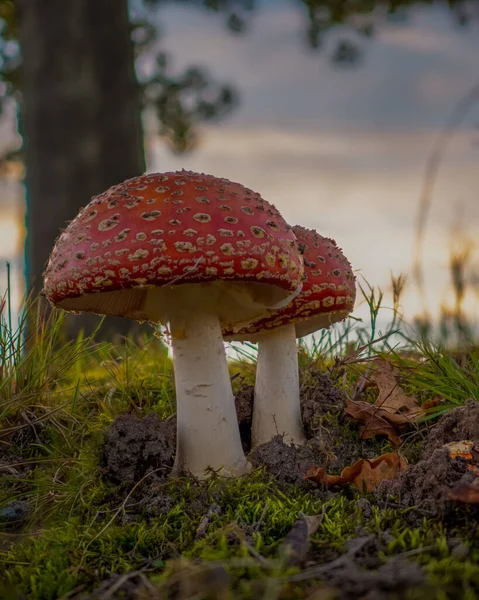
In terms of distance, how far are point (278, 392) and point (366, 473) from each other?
0.64 meters

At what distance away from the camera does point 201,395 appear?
2.47m

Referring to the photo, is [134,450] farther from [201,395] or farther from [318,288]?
[318,288]

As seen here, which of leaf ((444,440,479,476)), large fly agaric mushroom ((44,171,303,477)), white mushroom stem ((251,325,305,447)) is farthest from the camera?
white mushroom stem ((251,325,305,447))

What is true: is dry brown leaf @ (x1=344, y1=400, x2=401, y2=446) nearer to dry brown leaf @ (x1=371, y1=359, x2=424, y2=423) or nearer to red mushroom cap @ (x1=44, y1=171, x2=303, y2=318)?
dry brown leaf @ (x1=371, y1=359, x2=424, y2=423)

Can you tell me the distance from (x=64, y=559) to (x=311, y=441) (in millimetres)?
1188

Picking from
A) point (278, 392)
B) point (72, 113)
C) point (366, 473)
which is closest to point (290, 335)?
point (278, 392)

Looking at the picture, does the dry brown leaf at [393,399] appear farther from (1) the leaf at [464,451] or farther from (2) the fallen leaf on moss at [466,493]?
(2) the fallen leaf on moss at [466,493]

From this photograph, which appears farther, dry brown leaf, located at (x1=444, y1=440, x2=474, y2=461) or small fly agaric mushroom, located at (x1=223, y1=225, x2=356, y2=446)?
small fly agaric mushroom, located at (x1=223, y1=225, x2=356, y2=446)

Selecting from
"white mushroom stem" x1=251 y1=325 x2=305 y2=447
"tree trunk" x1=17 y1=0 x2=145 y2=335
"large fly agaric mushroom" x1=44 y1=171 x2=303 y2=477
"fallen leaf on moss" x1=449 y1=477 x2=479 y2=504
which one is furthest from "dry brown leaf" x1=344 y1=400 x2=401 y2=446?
"tree trunk" x1=17 y1=0 x2=145 y2=335

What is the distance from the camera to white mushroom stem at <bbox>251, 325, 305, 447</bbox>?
9.13 feet

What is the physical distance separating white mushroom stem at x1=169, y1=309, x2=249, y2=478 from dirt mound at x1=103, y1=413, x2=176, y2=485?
8 cm

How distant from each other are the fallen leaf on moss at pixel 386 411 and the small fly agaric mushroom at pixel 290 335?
0.92 ft

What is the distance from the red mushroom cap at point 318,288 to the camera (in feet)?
8.44

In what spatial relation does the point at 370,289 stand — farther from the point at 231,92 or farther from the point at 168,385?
the point at 231,92
